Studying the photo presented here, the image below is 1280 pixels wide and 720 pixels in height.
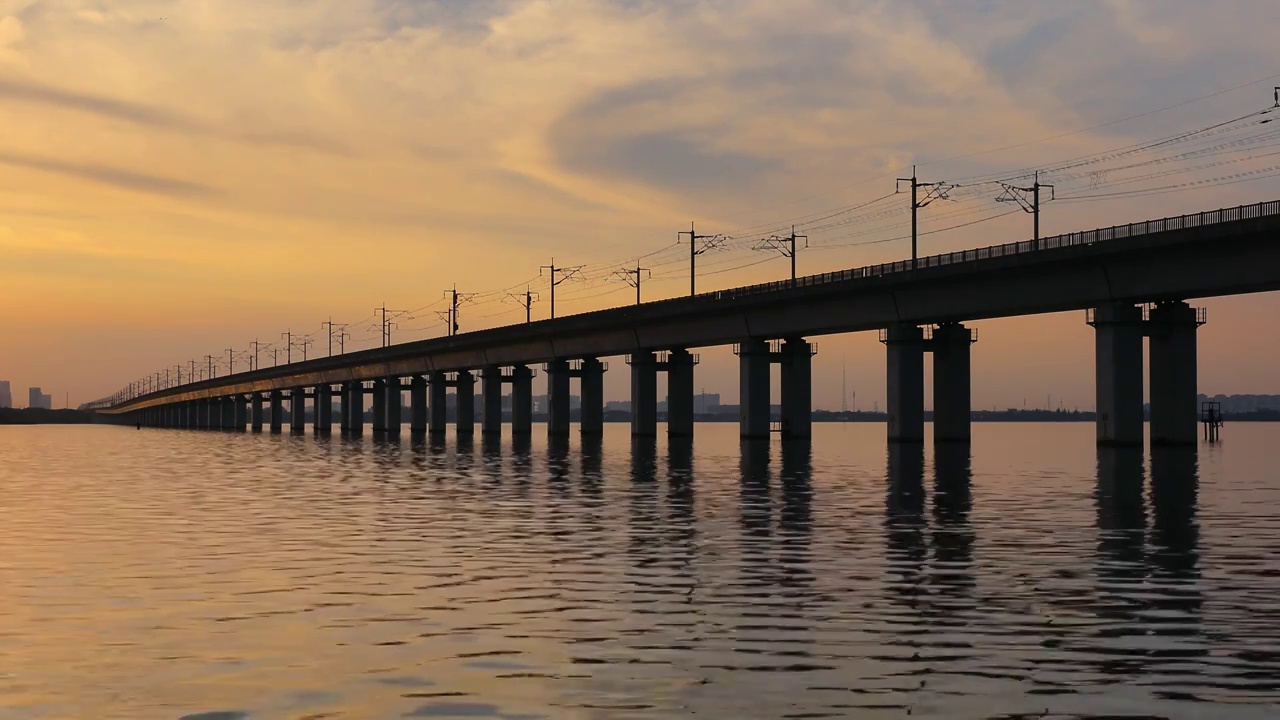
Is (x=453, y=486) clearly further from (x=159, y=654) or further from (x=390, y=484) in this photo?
(x=159, y=654)

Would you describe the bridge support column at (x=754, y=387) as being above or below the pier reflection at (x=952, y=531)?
above

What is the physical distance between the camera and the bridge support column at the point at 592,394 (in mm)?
162500

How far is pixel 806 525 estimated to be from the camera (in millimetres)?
36219

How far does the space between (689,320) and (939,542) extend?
104396 mm

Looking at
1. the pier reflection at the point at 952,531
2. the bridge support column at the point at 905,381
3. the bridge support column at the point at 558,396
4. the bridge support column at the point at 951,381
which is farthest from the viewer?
the bridge support column at the point at 558,396

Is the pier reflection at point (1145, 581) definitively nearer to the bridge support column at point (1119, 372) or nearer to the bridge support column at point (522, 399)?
the bridge support column at point (1119, 372)

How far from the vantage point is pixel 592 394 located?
16338 cm

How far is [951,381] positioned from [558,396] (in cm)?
6121

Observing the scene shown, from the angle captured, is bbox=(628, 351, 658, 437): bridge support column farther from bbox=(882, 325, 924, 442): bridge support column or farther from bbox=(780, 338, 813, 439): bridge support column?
bbox=(882, 325, 924, 442): bridge support column

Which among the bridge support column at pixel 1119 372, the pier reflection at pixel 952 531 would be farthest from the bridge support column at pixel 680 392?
the pier reflection at pixel 952 531

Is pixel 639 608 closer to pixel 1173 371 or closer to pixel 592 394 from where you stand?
pixel 1173 371

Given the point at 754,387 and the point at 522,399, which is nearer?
the point at 754,387

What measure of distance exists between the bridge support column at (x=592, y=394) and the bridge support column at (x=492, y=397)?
1788 centimetres

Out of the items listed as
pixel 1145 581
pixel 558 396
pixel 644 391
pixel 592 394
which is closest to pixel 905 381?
pixel 644 391
